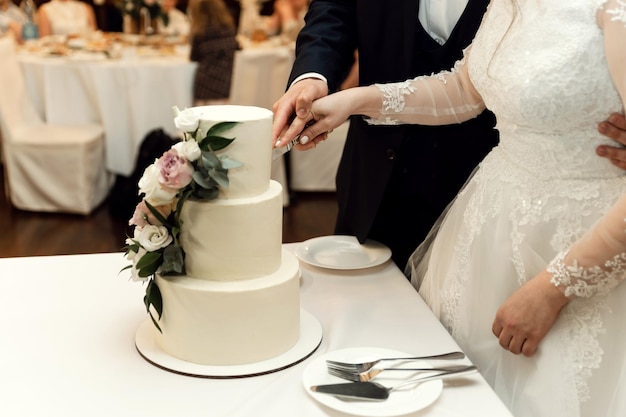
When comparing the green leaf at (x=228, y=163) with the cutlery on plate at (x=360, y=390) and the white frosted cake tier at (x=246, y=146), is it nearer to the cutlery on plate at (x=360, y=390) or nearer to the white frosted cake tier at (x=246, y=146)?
the white frosted cake tier at (x=246, y=146)

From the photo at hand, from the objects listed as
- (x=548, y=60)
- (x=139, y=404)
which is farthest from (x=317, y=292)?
(x=548, y=60)

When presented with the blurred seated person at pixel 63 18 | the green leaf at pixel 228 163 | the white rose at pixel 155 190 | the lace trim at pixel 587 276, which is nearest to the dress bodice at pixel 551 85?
the lace trim at pixel 587 276

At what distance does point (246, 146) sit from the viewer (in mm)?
1357

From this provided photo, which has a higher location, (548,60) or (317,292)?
(548,60)

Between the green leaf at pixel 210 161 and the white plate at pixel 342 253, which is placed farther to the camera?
the white plate at pixel 342 253

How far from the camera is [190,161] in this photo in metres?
1.32

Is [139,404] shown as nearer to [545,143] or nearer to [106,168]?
[545,143]

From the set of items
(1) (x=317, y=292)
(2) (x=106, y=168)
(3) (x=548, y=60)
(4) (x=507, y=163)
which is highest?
(3) (x=548, y=60)

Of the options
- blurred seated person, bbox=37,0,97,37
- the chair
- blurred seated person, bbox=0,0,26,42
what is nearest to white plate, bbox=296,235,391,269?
the chair

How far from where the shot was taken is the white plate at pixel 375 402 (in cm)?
120

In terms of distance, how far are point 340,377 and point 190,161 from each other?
460 millimetres

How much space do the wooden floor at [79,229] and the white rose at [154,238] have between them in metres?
3.19

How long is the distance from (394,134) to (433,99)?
0.63 feet

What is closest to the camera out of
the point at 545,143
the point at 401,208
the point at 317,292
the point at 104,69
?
the point at 545,143
